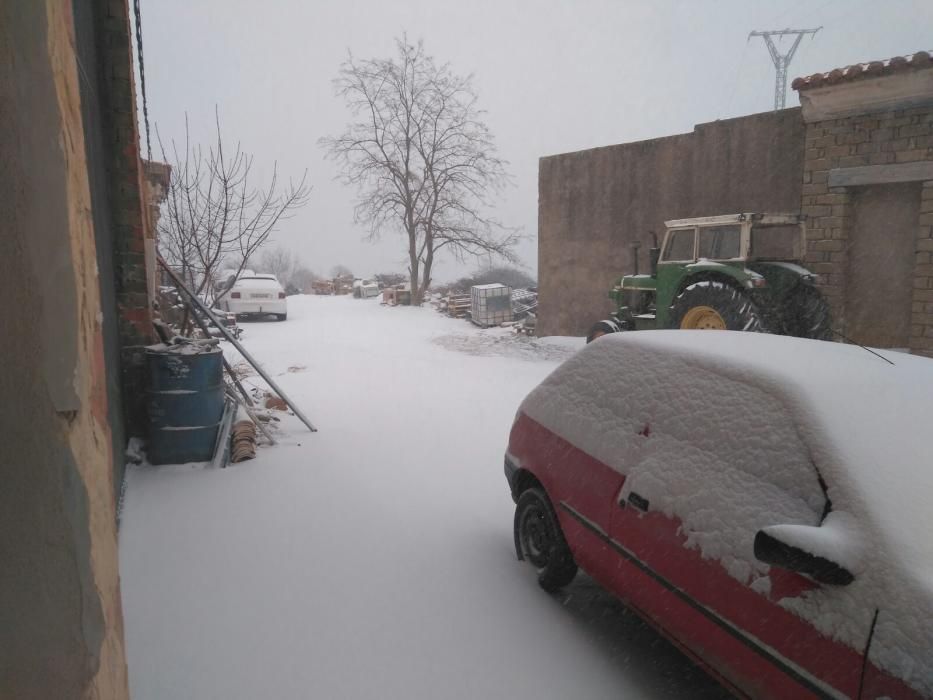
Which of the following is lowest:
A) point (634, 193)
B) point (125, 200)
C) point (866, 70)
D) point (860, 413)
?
point (860, 413)

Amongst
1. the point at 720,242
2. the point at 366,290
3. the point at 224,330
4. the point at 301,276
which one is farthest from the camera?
the point at 301,276

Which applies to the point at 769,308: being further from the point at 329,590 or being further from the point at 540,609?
the point at 329,590

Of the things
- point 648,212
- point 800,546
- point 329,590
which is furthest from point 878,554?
point 648,212

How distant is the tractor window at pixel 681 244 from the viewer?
7.96 m

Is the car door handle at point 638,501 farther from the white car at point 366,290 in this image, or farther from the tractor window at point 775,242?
the white car at point 366,290

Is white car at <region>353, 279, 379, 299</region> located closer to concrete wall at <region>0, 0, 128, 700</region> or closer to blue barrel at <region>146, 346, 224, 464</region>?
blue barrel at <region>146, 346, 224, 464</region>

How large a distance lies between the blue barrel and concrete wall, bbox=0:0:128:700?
A: 348cm

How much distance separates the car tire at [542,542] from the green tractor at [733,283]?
4.50 metres

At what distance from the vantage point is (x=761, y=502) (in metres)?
1.85

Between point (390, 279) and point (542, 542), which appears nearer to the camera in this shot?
point (542, 542)

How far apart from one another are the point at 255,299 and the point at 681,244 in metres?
12.3

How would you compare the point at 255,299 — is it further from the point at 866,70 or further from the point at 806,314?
the point at 866,70

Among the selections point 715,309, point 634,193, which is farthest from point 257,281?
Result: point 715,309

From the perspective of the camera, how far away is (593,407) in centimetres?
277
